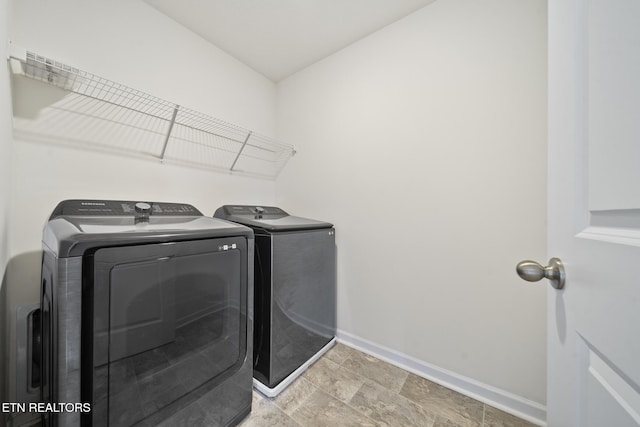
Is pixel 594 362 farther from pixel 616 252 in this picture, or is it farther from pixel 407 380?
pixel 407 380

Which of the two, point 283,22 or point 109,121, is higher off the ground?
point 283,22

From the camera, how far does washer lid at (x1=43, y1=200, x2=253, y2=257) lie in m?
0.72

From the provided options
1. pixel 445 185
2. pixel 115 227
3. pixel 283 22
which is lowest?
pixel 115 227

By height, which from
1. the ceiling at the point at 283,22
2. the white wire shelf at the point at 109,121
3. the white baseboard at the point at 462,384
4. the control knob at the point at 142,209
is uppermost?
the ceiling at the point at 283,22

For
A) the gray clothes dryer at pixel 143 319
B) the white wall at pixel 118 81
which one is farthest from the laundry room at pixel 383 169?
the gray clothes dryer at pixel 143 319

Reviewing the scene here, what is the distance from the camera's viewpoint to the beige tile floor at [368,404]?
1.19m

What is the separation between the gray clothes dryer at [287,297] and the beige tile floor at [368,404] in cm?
12

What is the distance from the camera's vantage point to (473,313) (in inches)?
54.4

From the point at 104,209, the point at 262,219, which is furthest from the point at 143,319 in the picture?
the point at 262,219

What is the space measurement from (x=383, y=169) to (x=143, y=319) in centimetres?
165

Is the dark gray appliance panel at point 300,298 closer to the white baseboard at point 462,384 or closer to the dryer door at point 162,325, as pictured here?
the dryer door at point 162,325

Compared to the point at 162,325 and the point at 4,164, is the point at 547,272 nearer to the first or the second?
the point at 162,325

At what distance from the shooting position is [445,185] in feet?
4.84

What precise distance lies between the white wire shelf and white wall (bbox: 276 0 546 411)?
37.7 inches
